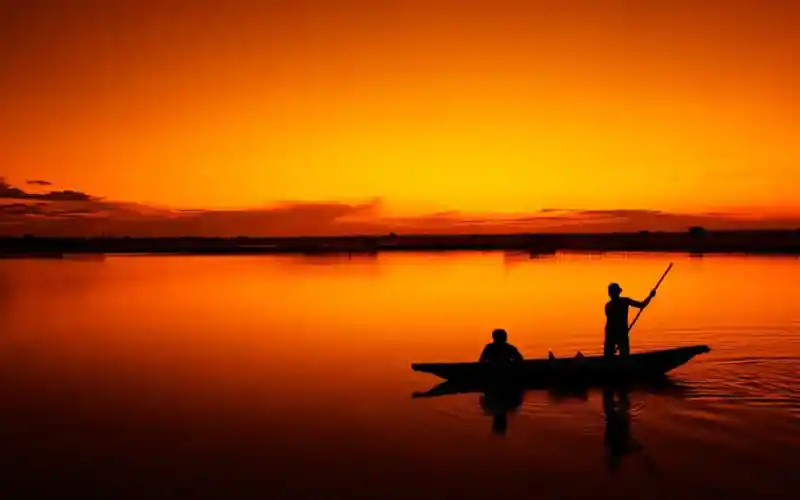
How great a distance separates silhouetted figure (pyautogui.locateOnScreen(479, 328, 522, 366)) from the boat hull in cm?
12

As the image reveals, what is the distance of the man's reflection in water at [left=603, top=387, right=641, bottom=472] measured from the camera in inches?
414

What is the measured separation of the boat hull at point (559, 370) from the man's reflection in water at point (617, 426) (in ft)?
1.77

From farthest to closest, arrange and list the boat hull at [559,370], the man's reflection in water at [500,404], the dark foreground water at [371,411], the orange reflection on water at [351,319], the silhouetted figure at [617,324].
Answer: the orange reflection on water at [351,319], the silhouetted figure at [617,324], the boat hull at [559,370], the man's reflection in water at [500,404], the dark foreground water at [371,411]

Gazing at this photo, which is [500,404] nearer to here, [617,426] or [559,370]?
[559,370]

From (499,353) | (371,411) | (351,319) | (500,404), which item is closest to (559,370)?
(499,353)

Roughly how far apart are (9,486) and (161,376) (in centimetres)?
733

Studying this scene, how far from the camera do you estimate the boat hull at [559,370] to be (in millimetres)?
14742

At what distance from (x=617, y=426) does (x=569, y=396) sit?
219 cm

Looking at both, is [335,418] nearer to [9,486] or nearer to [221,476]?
[221,476]

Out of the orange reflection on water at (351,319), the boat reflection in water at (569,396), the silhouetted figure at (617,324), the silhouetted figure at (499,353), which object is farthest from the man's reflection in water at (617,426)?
the orange reflection on water at (351,319)

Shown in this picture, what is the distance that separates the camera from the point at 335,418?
12.9 meters

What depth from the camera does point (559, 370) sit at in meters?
15.0

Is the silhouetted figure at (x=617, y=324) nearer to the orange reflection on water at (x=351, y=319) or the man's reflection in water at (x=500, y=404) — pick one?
the man's reflection in water at (x=500, y=404)

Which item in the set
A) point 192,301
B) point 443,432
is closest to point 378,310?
point 192,301
